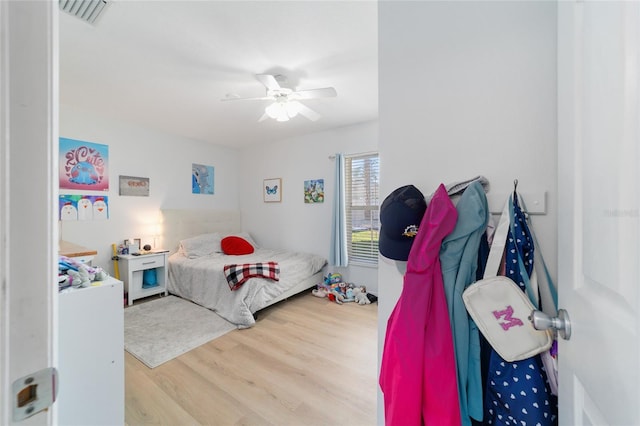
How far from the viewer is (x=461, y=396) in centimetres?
81

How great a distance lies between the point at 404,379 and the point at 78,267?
5.03 feet

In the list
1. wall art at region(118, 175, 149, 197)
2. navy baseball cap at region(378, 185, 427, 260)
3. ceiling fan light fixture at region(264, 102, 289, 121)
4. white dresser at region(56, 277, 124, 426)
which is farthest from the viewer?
wall art at region(118, 175, 149, 197)

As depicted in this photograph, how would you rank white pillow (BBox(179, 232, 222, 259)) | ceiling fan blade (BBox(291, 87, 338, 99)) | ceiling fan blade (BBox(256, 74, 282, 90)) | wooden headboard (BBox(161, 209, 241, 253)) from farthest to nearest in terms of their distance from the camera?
wooden headboard (BBox(161, 209, 241, 253)) → white pillow (BBox(179, 232, 222, 259)) → ceiling fan blade (BBox(291, 87, 338, 99)) → ceiling fan blade (BBox(256, 74, 282, 90))

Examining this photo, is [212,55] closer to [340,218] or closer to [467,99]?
[467,99]

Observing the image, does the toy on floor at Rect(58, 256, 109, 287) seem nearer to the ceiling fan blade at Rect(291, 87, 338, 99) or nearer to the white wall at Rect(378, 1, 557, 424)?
the white wall at Rect(378, 1, 557, 424)

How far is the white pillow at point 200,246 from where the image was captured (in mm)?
3736

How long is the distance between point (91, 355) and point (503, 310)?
5.56ft

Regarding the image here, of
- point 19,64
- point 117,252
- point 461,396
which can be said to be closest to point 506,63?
point 461,396

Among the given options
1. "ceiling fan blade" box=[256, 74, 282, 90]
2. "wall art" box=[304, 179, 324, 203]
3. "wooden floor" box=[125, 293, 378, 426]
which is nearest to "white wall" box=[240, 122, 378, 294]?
"wall art" box=[304, 179, 324, 203]

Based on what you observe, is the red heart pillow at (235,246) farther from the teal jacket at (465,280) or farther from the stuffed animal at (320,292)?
the teal jacket at (465,280)

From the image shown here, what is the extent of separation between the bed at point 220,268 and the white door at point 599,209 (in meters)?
2.56

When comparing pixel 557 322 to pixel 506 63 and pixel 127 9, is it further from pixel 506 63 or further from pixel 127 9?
pixel 127 9

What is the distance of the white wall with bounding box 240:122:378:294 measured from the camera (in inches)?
145

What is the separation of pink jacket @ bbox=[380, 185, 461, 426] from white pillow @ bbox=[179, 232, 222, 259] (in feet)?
11.5
